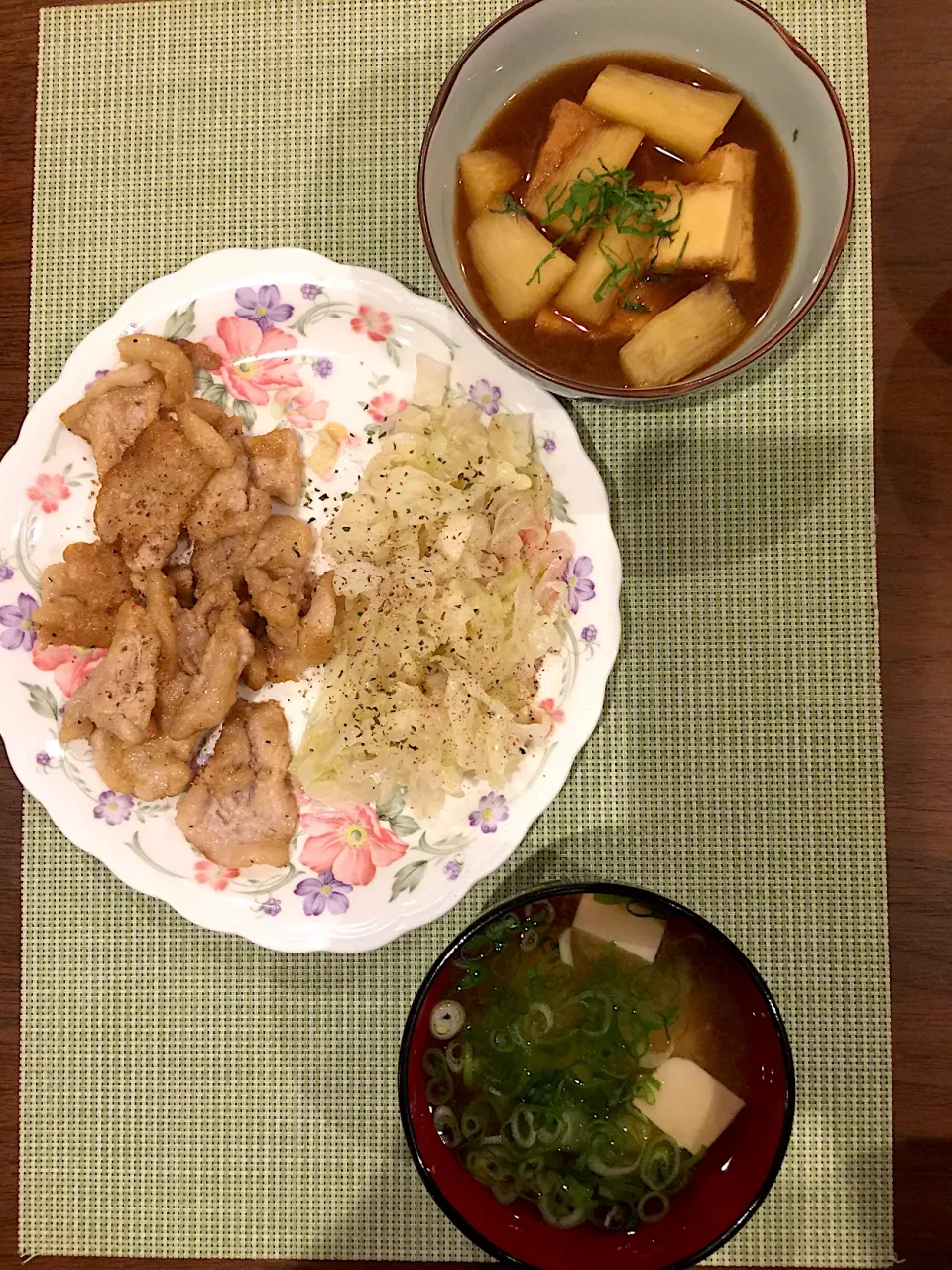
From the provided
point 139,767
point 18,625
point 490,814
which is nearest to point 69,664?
point 18,625

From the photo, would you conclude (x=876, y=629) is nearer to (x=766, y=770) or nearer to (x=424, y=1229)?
(x=766, y=770)

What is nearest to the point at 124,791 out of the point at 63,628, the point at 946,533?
the point at 63,628

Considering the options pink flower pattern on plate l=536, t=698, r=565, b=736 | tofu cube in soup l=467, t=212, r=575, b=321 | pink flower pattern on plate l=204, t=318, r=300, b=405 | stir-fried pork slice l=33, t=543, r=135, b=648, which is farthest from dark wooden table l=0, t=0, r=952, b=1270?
stir-fried pork slice l=33, t=543, r=135, b=648

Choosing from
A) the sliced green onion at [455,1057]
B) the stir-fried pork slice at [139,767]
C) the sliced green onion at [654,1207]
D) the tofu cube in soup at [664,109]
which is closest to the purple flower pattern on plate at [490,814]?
the sliced green onion at [455,1057]

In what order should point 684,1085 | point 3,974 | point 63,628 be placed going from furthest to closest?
point 3,974 → point 63,628 → point 684,1085

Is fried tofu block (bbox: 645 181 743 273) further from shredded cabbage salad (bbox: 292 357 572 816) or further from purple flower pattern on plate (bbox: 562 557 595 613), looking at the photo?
purple flower pattern on plate (bbox: 562 557 595 613)

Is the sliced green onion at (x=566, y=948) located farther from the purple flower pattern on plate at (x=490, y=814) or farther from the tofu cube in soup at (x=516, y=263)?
the tofu cube in soup at (x=516, y=263)
